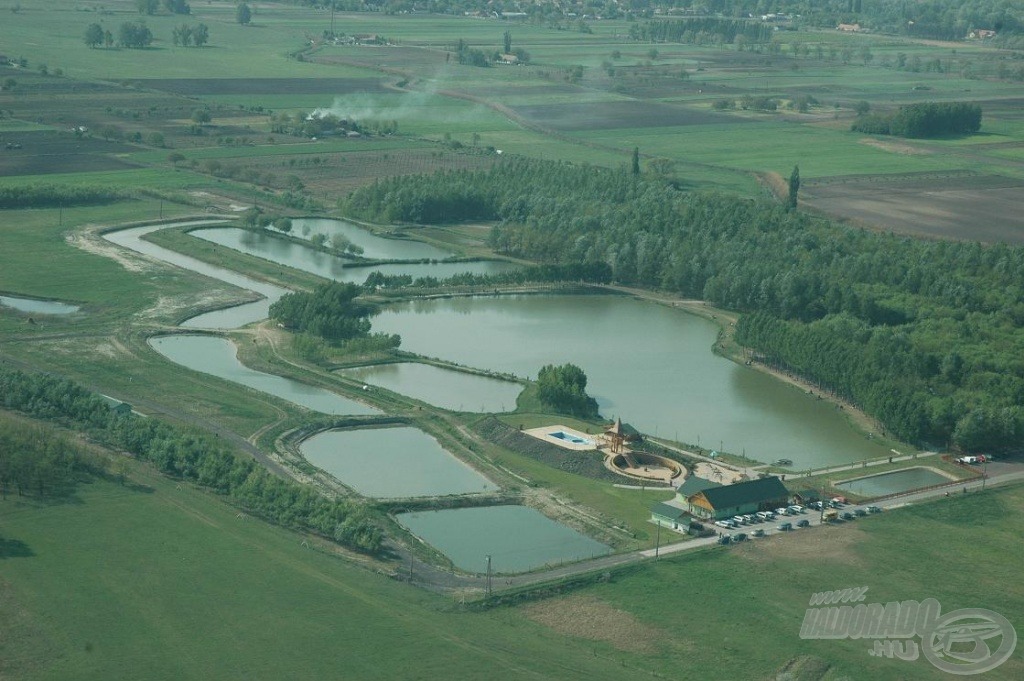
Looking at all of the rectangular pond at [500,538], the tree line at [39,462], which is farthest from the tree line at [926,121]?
the tree line at [39,462]

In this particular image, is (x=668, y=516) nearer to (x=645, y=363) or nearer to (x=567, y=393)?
(x=567, y=393)

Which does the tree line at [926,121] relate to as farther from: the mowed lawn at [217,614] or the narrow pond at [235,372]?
the mowed lawn at [217,614]

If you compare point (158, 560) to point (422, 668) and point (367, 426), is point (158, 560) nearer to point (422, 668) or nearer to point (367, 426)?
point (422, 668)

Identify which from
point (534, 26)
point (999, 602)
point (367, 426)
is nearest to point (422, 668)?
point (999, 602)

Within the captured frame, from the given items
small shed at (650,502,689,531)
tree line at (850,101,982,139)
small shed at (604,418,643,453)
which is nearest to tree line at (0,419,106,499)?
small shed at (604,418,643,453)

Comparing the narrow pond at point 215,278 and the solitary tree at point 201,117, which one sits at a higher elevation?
the solitary tree at point 201,117

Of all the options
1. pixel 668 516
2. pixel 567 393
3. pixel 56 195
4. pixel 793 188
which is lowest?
pixel 668 516

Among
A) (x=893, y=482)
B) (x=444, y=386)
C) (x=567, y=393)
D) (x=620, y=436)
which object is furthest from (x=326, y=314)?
(x=893, y=482)

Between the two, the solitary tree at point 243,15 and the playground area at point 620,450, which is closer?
the playground area at point 620,450

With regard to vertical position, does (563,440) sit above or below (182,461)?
below
